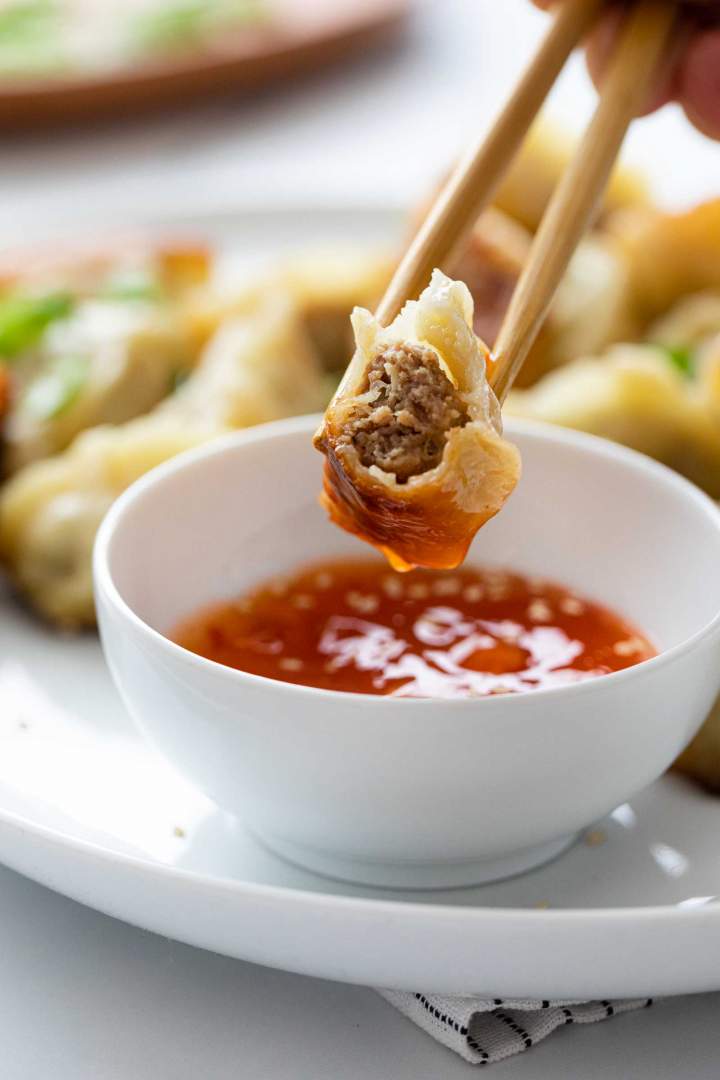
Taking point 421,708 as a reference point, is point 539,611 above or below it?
below

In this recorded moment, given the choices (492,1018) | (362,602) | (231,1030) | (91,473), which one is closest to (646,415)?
(362,602)

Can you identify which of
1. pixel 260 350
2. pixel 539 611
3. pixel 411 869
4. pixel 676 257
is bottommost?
pixel 260 350

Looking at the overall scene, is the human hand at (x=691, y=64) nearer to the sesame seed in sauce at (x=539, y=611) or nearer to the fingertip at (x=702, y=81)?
the fingertip at (x=702, y=81)

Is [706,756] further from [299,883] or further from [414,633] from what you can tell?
[299,883]

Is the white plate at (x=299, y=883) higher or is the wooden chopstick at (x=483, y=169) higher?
the wooden chopstick at (x=483, y=169)

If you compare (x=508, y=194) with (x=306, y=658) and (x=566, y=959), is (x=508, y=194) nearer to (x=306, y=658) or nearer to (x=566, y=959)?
(x=306, y=658)

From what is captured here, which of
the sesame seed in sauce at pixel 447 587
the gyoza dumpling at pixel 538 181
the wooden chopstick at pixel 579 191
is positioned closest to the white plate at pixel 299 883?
the sesame seed in sauce at pixel 447 587
